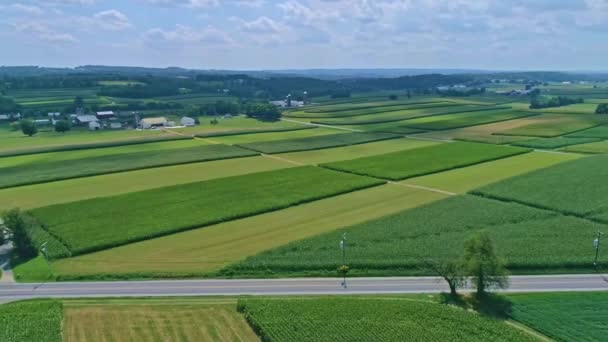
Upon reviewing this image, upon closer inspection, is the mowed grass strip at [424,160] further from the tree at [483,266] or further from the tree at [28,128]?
the tree at [28,128]

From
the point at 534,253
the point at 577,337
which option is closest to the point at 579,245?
the point at 534,253

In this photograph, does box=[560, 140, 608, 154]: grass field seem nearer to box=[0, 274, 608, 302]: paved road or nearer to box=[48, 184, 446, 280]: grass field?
box=[48, 184, 446, 280]: grass field

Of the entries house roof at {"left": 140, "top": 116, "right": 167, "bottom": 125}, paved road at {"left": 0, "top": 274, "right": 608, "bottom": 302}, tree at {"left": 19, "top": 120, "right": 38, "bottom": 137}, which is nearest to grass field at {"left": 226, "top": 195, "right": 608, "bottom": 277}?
paved road at {"left": 0, "top": 274, "right": 608, "bottom": 302}

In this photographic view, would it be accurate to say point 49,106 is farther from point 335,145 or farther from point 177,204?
point 177,204

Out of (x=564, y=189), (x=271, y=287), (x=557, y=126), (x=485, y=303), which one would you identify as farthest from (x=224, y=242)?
(x=557, y=126)

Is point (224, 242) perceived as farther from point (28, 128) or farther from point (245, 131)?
point (28, 128)

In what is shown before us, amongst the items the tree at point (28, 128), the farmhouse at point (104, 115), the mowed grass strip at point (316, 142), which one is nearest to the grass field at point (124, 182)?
the mowed grass strip at point (316, 142)
